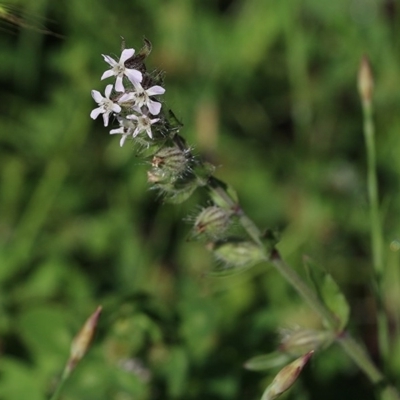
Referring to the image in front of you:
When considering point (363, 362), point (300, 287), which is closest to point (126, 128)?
point (300, 287)

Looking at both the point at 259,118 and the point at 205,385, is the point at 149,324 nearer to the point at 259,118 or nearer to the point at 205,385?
the point at 205,385

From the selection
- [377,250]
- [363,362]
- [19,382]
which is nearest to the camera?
[363,362]

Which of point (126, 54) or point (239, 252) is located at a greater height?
point (126, 54)

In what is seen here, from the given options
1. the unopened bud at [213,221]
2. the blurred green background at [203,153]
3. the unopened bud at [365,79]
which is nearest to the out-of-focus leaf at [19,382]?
the blurred green background at [203,153]

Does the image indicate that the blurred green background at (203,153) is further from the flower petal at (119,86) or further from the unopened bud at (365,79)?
the flower petal at (119,86)

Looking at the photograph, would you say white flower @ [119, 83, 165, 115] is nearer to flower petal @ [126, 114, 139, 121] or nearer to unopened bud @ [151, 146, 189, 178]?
flower petal @ [126, 114, 139, 121]

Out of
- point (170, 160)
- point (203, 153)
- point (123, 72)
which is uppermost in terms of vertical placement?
point (203, 153)

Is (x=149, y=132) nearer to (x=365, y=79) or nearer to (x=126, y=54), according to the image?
(x=126, y=54)

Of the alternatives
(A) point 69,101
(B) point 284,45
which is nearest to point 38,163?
(A) point 69,101
